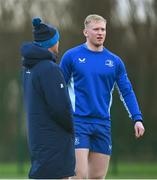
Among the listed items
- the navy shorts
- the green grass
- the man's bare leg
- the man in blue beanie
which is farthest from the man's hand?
the green grass

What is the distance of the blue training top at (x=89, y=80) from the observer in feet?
26.6

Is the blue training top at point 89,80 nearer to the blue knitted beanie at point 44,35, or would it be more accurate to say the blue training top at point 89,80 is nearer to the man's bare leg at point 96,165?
the man's bare leg at point 96,165

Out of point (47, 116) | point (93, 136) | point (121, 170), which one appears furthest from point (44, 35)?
point (121, 170)

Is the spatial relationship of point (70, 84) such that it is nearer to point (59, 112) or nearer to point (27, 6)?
point (59, 112)

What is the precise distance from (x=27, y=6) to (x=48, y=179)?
61.3 ft

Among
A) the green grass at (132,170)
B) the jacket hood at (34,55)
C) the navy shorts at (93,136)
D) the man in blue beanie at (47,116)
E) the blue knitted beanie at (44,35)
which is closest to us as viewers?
the man in blue beanie at (47,116)

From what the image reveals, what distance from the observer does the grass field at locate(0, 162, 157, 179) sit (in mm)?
16219

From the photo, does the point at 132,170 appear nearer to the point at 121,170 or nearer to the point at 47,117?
the point at 121,170

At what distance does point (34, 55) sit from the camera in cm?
648

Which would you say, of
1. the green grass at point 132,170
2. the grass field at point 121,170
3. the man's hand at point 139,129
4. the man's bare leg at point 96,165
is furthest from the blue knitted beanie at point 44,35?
the grass field at point 121,170

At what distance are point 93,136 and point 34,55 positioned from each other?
1.99 m

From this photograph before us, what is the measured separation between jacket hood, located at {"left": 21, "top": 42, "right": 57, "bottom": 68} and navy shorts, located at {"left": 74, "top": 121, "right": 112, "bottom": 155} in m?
1.73

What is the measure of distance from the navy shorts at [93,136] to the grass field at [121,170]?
25.1 ft

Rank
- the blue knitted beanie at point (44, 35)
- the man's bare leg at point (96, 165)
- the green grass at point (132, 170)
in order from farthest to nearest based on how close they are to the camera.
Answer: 1. the green grass at point (132, 170)
2. the man's bare leg at point (96, 165)
3. the blue knitted beanie at point (44, 35)
